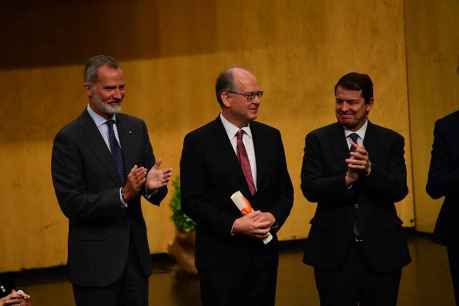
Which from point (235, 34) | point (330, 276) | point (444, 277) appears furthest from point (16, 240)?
point (330, 276)

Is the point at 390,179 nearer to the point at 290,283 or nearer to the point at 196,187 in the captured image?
the point at 196,187

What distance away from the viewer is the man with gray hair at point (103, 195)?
4242mm

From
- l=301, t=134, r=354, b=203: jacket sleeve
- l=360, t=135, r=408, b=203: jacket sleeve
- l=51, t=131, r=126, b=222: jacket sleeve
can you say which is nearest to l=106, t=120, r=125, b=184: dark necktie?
l=51, t=131, r=126, b=222: jacket sleeve

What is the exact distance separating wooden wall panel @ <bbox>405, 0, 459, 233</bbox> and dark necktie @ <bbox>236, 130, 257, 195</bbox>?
3773 mm

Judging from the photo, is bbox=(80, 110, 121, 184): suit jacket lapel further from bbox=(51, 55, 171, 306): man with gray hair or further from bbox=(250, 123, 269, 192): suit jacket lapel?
bbox=(250, 123, 269, 192): suit jacket lapel

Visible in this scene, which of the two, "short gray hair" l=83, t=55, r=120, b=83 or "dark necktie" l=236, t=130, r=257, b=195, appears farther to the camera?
"dark necktie" l=236, t=130, r=257, b=195

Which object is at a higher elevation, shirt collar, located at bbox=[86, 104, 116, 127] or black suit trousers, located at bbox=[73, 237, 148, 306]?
shirt collar, located at bbox=[86, 104, 116, 127]

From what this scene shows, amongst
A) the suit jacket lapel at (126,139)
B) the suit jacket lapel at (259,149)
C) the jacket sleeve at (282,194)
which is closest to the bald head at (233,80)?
the suit jacket lapel at (259,149)

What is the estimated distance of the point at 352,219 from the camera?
445 centimetres

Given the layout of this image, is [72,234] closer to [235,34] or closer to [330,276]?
[330,276]

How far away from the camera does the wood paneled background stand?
7672mm

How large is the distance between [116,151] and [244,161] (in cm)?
Result: 64

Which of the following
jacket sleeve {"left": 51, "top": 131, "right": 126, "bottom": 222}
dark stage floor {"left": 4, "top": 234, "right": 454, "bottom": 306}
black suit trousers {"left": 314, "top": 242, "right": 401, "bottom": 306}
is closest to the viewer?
jacket sleeve {"left": 51, "top": 131, "right": 126, "bottom": 222}

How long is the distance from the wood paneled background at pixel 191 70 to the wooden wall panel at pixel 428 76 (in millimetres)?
14
